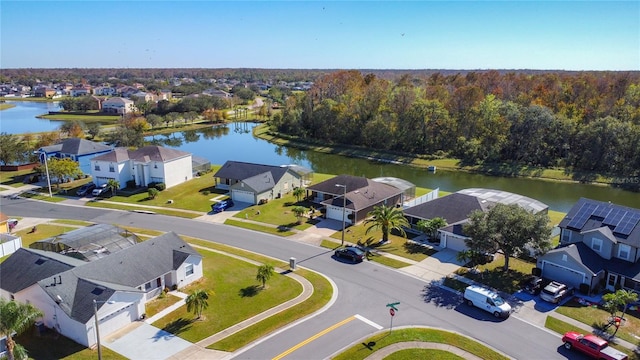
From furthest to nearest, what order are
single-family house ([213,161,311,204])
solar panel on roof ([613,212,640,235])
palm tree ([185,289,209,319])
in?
single-family house ([213,161,311,204]), solar panel on roof ([613,212,640,235]), palm tree ([185,289,209,319])

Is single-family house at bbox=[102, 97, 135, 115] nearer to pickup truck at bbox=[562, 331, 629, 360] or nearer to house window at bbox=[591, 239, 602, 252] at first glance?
house window at bbox=[591, 239, 602, 252]

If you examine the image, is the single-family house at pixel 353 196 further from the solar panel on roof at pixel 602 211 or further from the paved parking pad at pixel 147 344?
the paved parking pad at pixel 147 344

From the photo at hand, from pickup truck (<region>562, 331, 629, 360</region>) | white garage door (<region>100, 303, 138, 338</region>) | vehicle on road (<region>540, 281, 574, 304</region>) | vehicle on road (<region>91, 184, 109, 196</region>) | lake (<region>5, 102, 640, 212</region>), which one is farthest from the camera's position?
lake (<region>5, 102, 640, 212</region>)

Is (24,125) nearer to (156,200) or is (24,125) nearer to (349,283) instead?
(156,200)

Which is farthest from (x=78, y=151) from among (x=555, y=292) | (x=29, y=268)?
(x=555, y=292)

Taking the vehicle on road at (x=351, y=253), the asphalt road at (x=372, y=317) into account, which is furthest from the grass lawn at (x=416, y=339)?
the vehicle on road at (x=351, y=253)

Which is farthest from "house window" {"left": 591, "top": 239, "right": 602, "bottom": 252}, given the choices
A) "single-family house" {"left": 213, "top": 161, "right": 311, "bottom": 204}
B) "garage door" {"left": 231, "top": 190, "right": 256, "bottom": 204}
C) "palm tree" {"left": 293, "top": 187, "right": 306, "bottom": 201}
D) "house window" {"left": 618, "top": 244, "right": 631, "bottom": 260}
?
"garage door" {"left": 231, "top": 190, "right": 256, "bottom": 204}

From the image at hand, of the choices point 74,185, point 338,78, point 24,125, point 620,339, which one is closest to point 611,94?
point 338,78
